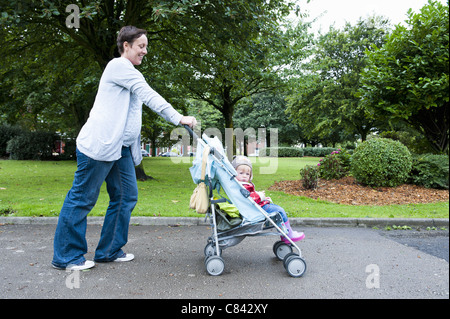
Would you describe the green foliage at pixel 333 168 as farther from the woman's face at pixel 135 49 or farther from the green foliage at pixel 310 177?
the woman's face at pixel 135 49

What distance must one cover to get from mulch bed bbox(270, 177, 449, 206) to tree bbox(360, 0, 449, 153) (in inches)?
52.3

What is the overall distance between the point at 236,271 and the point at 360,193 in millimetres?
6367

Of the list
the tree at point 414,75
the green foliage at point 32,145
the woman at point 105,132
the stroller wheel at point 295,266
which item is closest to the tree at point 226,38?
the tree at point 414,75

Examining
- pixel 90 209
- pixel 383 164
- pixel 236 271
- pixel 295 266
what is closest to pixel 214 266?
pixel 236 271

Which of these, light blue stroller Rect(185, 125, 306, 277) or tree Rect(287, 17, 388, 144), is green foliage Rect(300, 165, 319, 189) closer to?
light blue stroller Rect(185, 125, 306, 277)

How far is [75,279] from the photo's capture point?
3.20m

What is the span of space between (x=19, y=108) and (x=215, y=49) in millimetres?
12450

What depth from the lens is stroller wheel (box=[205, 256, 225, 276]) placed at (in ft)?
11.3

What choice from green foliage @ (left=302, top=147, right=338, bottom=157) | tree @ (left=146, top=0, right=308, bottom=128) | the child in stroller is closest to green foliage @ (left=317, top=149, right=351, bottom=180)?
tree @ (left=146, top=0, right=308, bottom=128)

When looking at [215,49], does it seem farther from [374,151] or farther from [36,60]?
[36,60]

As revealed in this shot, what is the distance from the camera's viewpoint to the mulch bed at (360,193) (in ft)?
26.5

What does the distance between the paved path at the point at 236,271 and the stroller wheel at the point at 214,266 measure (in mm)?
58

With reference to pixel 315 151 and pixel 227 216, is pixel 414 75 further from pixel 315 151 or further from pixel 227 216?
pixel 315 151

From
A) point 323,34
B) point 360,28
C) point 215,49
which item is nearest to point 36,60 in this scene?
point 215,49
